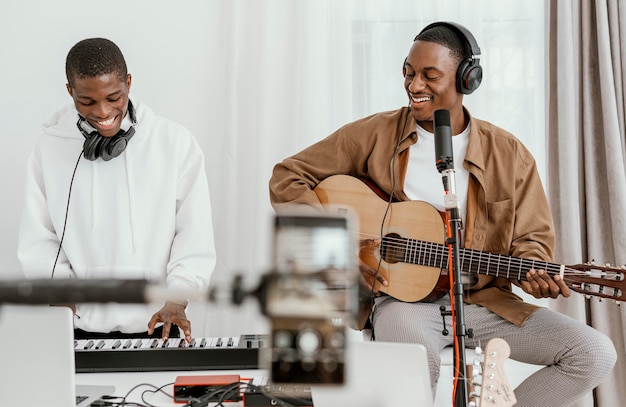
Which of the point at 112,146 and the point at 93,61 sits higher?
the point at 93,61

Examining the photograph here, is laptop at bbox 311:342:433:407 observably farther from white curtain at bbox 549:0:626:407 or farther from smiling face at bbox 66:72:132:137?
white curtain at bbox 549:0:626:407

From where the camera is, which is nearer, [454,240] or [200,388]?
[454,240]

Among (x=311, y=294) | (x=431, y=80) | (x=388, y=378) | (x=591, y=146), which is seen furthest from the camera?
(x=591, y=146)

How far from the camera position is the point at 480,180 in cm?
226

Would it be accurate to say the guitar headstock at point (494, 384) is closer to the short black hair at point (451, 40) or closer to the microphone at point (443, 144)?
the microphone at point (443, 144)

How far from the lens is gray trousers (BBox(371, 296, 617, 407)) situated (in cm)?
206

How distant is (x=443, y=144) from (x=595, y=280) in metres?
0.95

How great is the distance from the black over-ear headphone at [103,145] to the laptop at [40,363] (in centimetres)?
107

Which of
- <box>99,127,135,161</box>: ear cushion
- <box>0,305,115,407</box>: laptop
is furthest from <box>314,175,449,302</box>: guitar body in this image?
<box>0,305,115,407</box>: laptop

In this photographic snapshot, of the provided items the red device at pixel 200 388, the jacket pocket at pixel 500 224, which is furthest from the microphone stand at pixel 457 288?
the jacket pocket at pixel 500 224

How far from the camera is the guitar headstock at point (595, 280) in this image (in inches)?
80.3

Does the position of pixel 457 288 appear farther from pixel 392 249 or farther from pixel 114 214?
pixel 114 214

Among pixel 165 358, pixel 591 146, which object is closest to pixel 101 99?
pixel 165 358

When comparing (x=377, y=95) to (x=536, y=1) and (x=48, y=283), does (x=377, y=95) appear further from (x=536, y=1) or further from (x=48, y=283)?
(x=48, y=283)
